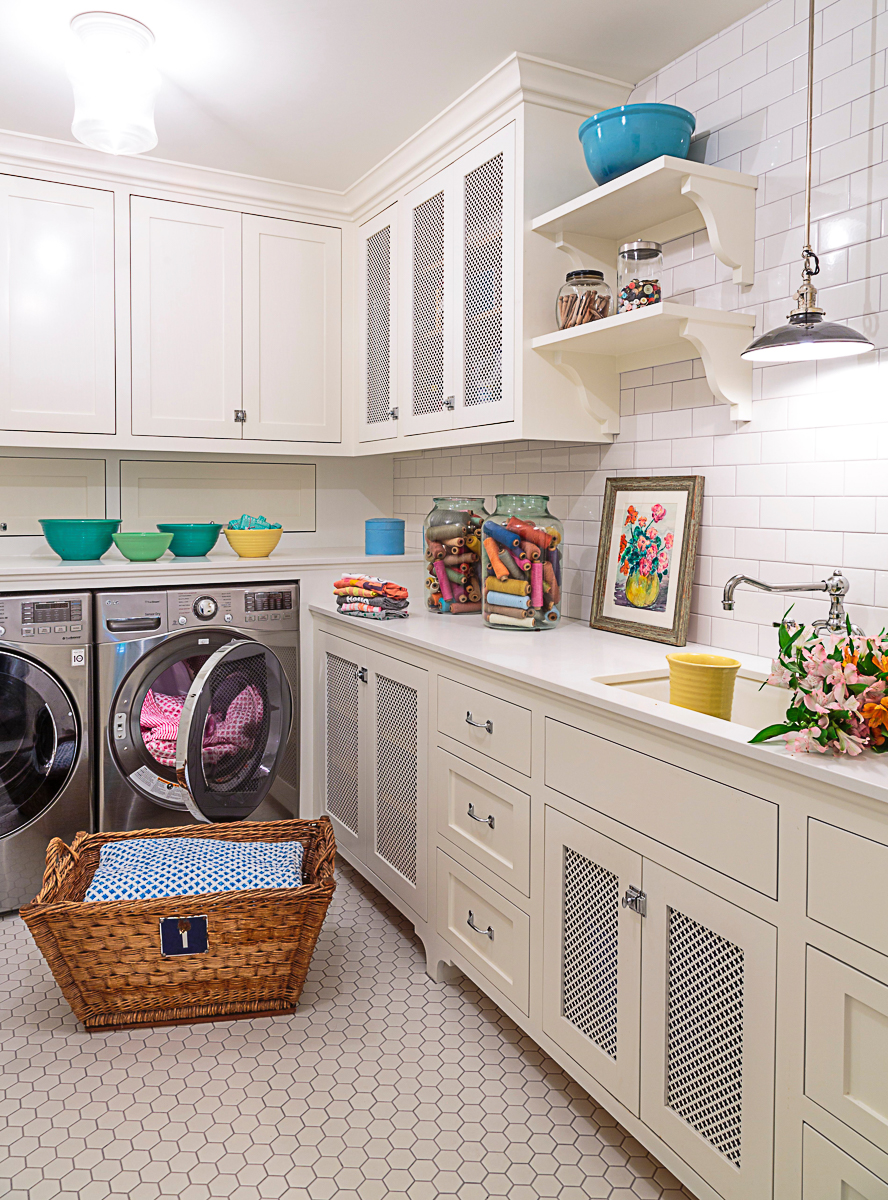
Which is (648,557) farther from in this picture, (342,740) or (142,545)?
(142,545)

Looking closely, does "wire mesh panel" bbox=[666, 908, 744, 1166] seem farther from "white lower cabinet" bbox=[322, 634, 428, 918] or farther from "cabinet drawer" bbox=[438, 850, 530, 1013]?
"white lower cabinet" bbox=[322, 634, 428, 918]

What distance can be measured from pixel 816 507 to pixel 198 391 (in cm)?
219

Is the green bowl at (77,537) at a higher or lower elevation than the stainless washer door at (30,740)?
higher

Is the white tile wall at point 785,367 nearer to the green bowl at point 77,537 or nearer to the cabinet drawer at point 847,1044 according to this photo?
the cabinet drawer at point 847,1044

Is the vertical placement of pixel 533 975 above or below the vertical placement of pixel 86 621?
below

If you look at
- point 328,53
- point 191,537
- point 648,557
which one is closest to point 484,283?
point 328,53

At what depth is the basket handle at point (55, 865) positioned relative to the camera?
82.1 inches

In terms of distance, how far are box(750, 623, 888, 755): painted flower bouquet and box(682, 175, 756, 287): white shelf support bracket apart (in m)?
1.09

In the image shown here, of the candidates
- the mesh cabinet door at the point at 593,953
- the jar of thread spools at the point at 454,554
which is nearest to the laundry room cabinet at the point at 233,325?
the jar of thread spools at the point at 454,554

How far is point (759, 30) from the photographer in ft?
6.47

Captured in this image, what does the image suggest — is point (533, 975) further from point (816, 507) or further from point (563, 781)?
point (816, 507)

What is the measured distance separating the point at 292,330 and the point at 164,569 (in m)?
1.08

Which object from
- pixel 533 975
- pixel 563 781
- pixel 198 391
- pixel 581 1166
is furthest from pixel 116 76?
pixel 581 1166

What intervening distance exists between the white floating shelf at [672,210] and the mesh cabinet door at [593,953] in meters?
1.34
